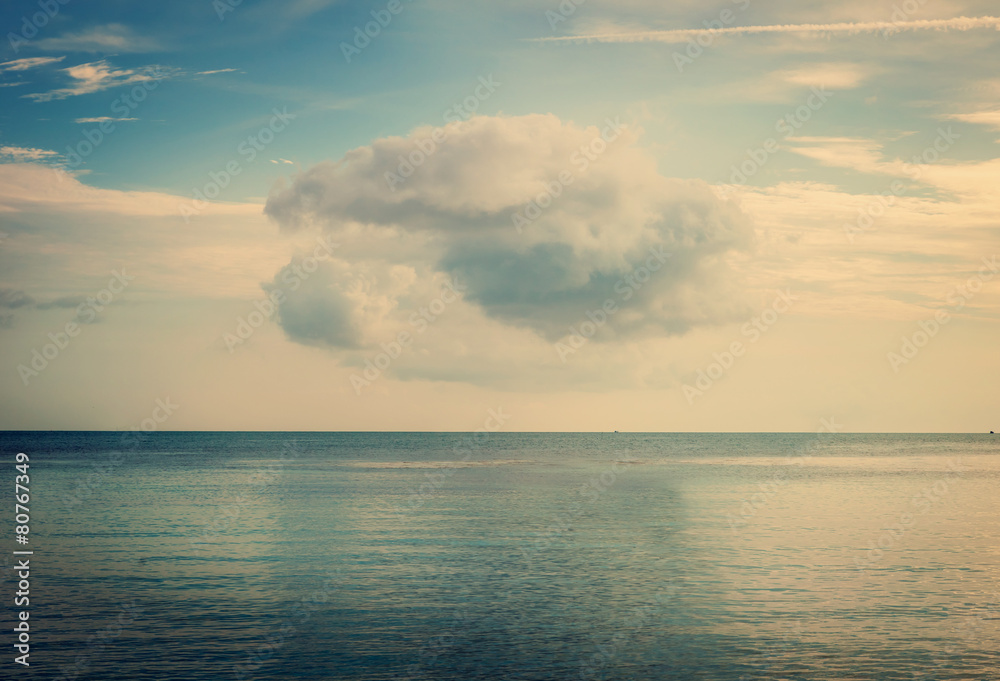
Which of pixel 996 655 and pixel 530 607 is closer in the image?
pixel 996 655

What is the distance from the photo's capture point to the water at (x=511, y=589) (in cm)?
2047

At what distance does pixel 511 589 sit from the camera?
93.1 feet

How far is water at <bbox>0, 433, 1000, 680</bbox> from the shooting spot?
2047 centimetres

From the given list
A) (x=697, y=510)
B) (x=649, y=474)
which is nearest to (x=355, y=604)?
(x=697, y=510)

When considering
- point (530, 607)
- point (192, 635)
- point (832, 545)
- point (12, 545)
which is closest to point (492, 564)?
point (530, 607)

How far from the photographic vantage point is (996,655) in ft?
69.3

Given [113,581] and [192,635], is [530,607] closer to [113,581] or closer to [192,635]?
[192,635]

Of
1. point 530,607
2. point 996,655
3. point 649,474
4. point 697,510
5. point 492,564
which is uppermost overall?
point 649,474

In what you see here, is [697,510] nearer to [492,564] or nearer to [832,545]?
[832,545]

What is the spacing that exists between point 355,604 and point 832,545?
25506 millimetres

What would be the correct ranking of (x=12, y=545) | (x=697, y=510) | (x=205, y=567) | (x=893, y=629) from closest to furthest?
(x=893, y=629), (x=205, y=567), (x=12, y=545), (x=697, y=510)

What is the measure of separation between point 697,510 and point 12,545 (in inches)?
1632

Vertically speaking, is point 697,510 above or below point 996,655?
above

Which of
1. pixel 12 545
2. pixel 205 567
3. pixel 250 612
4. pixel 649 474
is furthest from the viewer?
pixel 649 474
